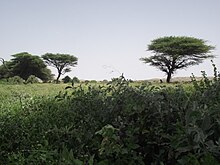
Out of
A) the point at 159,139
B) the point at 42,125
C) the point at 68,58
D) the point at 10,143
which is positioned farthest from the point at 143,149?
the point at 68,58

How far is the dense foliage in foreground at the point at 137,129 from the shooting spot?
992 millimetres

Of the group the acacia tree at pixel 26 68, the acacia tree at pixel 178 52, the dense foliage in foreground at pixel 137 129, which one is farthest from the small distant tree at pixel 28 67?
the dense foliage in foreground at pixel 137 129

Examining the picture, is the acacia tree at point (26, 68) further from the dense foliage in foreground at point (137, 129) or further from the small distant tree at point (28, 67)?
the dense foliage in foreground at point (137, 129)

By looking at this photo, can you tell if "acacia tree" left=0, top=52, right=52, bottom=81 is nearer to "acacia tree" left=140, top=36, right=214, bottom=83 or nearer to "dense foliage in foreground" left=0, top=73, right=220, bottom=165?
"acacia tree" left=140, top=36, right=214, bottom=83

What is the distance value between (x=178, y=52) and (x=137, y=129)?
1202 inches

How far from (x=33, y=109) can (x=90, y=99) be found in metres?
1.67

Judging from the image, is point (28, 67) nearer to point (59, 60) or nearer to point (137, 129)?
point (59, 60)

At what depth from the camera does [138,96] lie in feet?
4.84

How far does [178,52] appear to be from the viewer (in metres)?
31.0

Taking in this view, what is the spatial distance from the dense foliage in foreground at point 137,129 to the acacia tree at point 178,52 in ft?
97.1

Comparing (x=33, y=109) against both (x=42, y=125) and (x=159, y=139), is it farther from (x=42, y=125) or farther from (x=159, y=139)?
(x=159, y=139)

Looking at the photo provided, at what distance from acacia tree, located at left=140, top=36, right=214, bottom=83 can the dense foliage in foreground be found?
97.1ft

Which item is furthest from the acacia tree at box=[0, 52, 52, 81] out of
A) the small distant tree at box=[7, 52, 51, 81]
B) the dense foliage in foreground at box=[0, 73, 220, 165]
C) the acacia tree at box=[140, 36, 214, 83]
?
the dense foliage in foreground at box=[0, 73, 220, 165]

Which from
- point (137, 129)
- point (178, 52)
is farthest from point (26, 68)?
point (137, 129)
